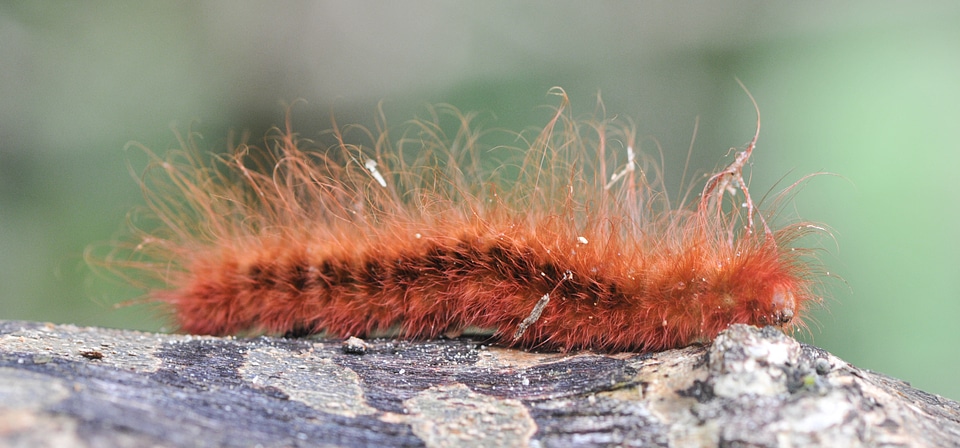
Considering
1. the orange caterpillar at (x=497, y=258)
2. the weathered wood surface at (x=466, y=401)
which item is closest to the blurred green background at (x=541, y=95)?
the orange caterpillar at (x=497, y=258)

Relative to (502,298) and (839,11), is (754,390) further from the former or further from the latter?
(839,11)

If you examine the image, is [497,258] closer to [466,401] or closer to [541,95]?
[466,401]

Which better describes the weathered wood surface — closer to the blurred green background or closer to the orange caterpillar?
the orange caterpillar

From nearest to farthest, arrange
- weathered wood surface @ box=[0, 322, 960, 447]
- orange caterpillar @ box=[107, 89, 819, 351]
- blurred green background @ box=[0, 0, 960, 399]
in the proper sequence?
weathered wood surface @ box=[0, 322, 960, 447], orange caterpillar @ box=[107, 89, 819, 351], blurred green background @ box=[0, 0, 960, 399]

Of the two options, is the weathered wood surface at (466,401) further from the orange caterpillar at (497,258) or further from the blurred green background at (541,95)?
the blurred green background at (541,95)

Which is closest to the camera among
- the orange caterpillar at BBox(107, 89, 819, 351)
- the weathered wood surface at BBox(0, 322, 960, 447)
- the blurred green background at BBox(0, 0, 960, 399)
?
the weathered wood surface at BBox(0, 322, 960, 447)

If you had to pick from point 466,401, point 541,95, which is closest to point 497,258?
point 466,401

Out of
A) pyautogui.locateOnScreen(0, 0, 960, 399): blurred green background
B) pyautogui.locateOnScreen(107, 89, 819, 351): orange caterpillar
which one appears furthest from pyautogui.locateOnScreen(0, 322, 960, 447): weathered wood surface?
pyautogui.locateOnScreen(0, 0, 960, 399): blurred green background
